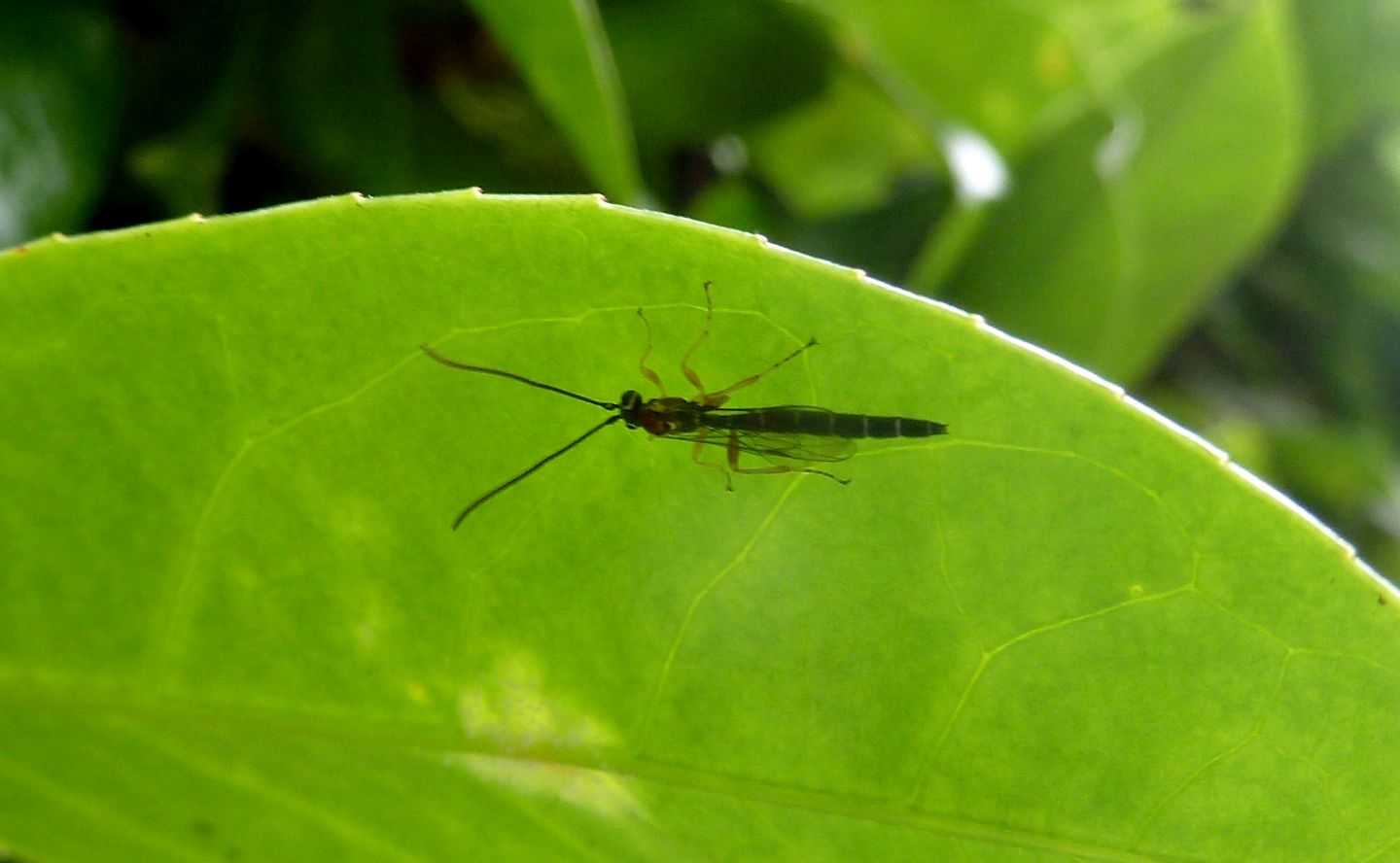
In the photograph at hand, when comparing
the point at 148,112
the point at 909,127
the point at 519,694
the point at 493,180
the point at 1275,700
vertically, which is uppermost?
the point at 909,127

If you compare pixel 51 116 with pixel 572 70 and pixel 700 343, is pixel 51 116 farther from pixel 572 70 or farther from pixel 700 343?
pixel 700 343

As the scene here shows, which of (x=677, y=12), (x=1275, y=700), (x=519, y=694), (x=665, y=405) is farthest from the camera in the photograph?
(x=677, y=12)

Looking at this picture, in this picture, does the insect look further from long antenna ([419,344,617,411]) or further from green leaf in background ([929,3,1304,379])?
green leaf in background ([929,3,1304,379])

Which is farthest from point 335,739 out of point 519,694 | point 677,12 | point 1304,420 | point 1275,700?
point 1304,420

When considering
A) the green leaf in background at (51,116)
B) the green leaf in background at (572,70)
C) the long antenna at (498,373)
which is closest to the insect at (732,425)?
the long antenna at (498,373)

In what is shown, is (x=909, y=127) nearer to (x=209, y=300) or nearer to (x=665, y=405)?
(x=665, y=405)

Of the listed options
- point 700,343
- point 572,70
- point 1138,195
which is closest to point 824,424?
point 700,343
